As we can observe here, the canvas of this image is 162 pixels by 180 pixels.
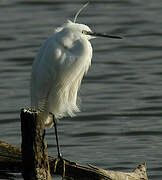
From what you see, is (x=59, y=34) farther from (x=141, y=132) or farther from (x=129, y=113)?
(x=129, y=113)

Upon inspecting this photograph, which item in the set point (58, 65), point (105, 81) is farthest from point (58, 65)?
point (105, 81)

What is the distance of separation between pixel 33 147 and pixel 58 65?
140 centimetres

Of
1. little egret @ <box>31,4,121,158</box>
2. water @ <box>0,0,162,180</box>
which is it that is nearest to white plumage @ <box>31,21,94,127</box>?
little egret @ <box>31,4,121,158</box>

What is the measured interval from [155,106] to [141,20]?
4427 mm

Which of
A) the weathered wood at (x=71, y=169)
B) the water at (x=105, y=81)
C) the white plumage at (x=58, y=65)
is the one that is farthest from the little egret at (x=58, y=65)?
the water at (x=105, y=81)

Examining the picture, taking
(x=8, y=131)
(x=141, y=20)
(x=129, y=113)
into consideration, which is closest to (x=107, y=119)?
(x=129, y=113)

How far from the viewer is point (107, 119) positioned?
905 cm

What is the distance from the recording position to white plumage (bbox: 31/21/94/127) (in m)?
5.91

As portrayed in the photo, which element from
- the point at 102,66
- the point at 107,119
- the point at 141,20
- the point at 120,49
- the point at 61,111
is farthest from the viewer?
the point at 141,20

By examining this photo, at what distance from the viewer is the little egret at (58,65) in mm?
5914

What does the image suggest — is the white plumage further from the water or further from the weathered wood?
the water

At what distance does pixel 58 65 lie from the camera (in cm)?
606

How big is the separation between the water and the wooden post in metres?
2.11

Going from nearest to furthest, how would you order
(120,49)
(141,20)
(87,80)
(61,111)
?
(61,111)
(87,80)
(120,49)
(141,20)
